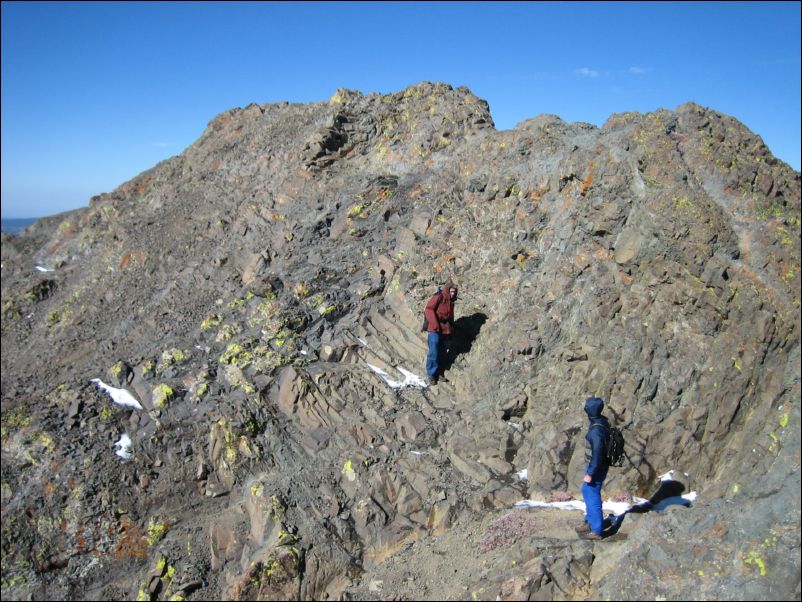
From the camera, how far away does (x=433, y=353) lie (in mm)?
14227

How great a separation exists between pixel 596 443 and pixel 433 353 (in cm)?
566

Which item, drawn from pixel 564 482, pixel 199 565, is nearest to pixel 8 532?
pixel 199 565

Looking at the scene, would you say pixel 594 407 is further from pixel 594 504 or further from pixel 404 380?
pixel 404 380

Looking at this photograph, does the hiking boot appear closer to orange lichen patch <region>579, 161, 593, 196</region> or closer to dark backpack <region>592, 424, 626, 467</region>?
dark backpack <region>592, 424, 626, 467</region>

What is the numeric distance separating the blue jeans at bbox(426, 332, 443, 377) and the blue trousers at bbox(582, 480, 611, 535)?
5569 mm

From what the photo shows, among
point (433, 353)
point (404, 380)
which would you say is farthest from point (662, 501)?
point (404, 380)

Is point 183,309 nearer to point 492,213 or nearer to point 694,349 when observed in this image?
point 492,213

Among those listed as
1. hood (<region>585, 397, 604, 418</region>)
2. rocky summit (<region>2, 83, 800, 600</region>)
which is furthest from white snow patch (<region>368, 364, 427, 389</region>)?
hood (<region>585, 397, 604, 418</region>)

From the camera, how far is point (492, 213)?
16.8 m

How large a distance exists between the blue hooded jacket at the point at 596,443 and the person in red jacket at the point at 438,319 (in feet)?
17.0

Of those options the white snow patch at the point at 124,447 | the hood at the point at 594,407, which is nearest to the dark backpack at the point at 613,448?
the hood at the point at 594,407

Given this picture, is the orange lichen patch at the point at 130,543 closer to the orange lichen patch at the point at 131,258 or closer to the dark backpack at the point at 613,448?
the dark backpack at the point at 613,448

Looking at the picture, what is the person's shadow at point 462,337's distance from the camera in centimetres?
1491

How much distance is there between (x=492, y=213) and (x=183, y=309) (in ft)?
37.3
